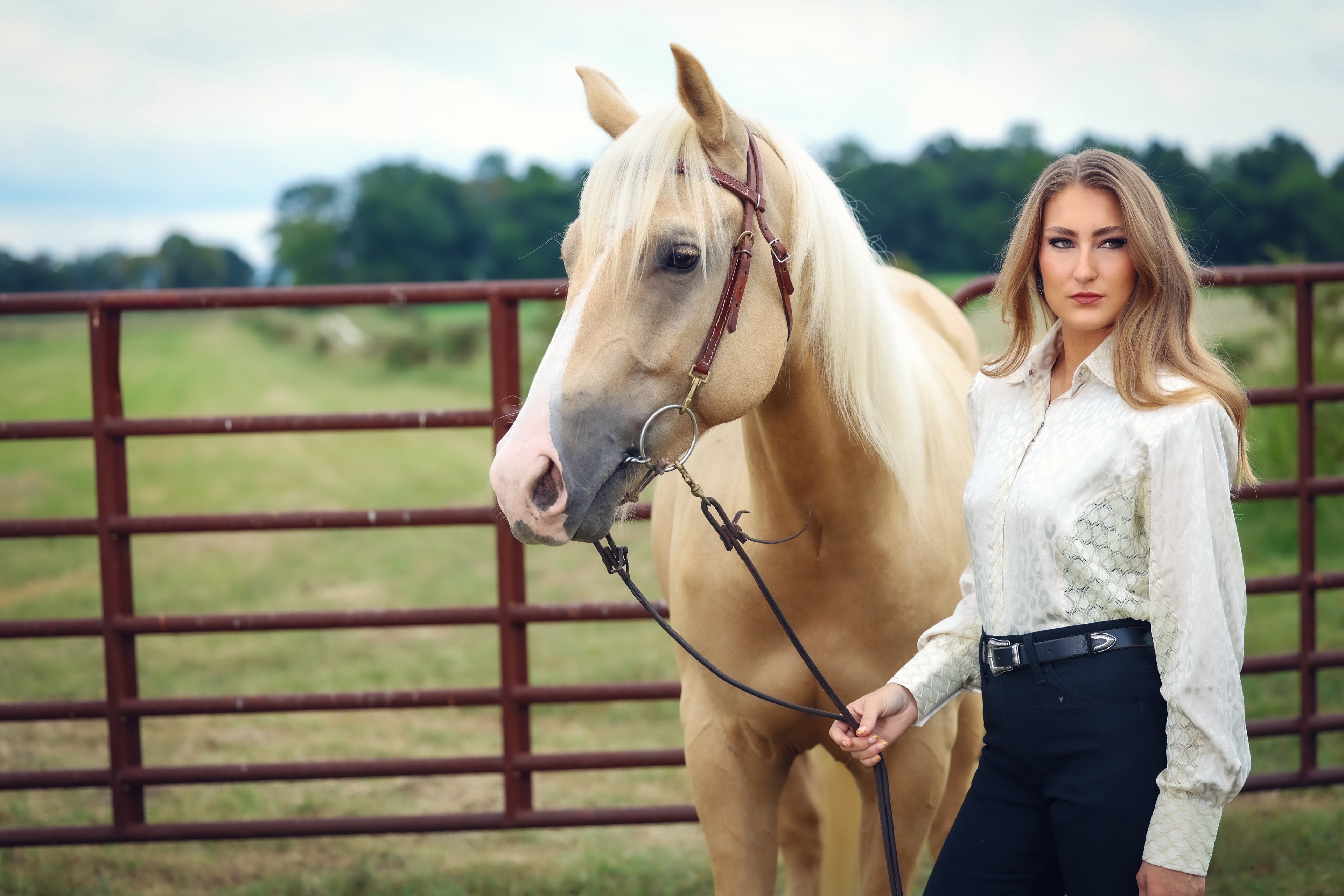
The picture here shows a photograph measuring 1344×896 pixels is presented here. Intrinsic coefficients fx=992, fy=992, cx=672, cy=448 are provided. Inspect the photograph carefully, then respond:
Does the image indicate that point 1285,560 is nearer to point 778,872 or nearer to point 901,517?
point 778,872

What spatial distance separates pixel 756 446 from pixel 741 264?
1.33 feet

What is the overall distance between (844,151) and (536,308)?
30.5 ft

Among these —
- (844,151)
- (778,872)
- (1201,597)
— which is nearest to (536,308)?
(844,151)

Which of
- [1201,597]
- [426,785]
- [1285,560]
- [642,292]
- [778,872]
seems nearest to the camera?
[1201,597]

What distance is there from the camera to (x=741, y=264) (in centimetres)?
158

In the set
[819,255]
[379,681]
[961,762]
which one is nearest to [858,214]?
[819,255]

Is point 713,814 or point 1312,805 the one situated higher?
point 713,814

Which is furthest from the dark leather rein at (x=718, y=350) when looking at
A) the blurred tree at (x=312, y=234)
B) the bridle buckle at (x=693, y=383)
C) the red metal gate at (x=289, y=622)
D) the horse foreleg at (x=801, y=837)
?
the blurred tree at (x=312, y=234)

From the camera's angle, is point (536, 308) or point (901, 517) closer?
point (901, 517)

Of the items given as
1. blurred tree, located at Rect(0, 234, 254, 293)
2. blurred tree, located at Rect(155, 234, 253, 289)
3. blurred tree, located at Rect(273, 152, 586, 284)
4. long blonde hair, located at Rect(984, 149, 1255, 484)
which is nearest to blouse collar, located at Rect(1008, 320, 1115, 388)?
long blonde hair, located at Rect(984, 149, 1255, 484)

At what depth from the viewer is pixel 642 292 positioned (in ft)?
5.00

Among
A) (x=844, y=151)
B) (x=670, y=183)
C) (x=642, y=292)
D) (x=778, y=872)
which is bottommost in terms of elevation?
(x=778, y=872)

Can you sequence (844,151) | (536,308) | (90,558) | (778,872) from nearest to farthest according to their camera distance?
(778,872) < (90,558) < (844,151) < (536,308)

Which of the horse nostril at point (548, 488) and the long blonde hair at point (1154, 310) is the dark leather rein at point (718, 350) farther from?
the long blonde hair at point (1154, 310)
